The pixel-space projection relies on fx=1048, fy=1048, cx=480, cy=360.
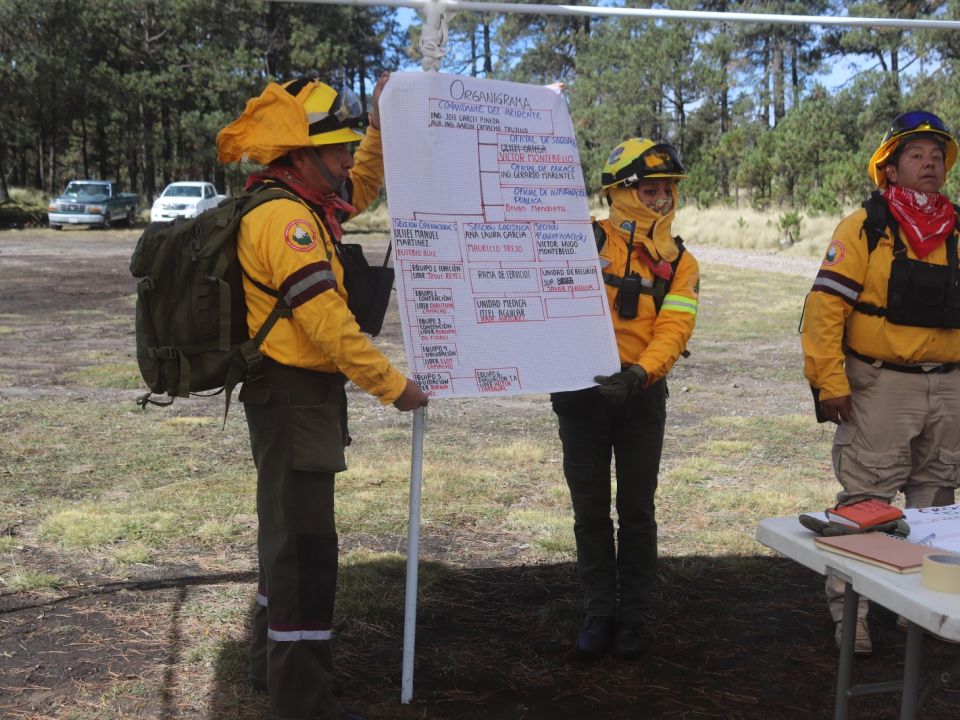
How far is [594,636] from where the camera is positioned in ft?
13.0

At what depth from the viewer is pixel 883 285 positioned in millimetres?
3863

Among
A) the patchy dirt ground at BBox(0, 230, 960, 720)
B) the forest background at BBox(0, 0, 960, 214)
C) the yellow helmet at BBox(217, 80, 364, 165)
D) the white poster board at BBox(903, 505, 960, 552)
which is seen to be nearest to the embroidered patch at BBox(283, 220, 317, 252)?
the yellow helmet at BBox(217, 80, 364, 165)

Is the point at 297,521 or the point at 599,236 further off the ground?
the point at 599,236

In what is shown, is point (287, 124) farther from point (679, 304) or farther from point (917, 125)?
point (917, 125)

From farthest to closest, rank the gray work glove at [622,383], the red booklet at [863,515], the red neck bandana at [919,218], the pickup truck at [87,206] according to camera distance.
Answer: the pickup truck at [87,206], the red neck bandana at [919,218], the gray work glove at [622,383], the red booklet at [863,515]

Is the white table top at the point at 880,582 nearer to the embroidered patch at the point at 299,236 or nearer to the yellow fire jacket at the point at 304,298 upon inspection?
the yellow fire jacket at the point at 304,298

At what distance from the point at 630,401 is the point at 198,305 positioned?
162 centimetres

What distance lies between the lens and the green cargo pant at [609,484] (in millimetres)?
3898

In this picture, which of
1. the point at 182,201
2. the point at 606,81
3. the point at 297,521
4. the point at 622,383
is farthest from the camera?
the point at 606,81

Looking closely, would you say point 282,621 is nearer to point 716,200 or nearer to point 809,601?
point 809,601

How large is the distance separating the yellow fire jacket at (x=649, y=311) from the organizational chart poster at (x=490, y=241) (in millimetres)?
186

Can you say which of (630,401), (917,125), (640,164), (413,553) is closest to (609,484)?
(630,401)

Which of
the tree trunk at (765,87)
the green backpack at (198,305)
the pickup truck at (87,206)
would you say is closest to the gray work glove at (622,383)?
the green backpack at (198,305)

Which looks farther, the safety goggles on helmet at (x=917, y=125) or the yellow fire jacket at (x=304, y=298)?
the safety goggles on helmet at (x=917, y=125)
